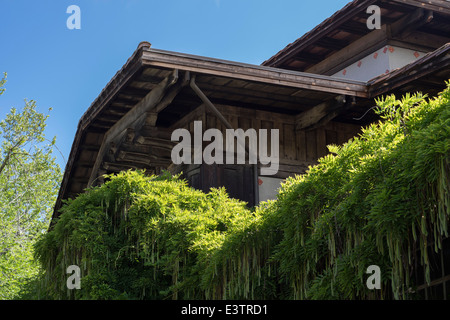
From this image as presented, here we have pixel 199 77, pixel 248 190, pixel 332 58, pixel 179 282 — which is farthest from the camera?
pixel 332 58

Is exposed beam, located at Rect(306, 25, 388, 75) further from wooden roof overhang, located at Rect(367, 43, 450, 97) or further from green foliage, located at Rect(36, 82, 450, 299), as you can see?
green foliage, located at Rect(36, 82, 450, 299)

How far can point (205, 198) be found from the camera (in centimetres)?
725

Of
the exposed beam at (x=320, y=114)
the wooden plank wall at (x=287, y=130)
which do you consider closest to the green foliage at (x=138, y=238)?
the wooden plank wall at (x=287, y=130)

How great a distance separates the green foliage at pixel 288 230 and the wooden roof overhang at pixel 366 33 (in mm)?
4640

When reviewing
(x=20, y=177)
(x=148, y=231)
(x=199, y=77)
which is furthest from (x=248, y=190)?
(x=20, y=177)

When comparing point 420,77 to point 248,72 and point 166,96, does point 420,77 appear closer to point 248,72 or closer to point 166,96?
point 248,72

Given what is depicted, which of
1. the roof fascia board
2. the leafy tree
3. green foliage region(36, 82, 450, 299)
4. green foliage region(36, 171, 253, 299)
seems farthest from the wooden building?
the leafy tree

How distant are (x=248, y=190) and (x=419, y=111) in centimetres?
543

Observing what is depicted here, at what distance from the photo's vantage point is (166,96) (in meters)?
9.00

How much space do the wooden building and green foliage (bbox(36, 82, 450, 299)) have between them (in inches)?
68.7

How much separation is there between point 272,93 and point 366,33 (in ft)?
9.33

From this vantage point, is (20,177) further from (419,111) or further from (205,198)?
(419,111)

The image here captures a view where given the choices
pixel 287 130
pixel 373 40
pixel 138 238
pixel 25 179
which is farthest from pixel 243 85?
pixel 25 179
